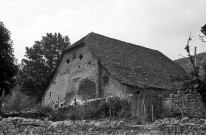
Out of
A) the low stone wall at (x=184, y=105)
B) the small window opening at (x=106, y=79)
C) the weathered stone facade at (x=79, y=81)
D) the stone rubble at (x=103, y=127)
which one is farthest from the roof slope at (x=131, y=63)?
the stone rubble at (x=103, y=127)

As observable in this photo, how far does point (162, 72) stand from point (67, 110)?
14942mm

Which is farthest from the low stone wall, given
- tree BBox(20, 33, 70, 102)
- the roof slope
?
tree BBox(20, 33, 70, 102)

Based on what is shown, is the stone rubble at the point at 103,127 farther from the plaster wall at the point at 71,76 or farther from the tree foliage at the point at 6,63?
the plaster wall at the point at 71,76

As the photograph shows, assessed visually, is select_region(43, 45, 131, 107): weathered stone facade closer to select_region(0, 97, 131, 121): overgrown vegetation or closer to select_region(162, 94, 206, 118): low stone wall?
select_region(0, 97, 131, 121): overgrown vegetation

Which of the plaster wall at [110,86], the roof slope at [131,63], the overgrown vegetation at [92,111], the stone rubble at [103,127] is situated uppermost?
the roof slope at [131,63]

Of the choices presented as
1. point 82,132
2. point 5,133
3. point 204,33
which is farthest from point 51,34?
point 82,132

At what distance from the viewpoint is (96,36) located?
2906 cm

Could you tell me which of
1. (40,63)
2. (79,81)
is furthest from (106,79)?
(40,63)

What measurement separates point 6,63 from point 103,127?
55.3 ft

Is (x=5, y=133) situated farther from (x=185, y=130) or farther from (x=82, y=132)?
(x=185, y=130)

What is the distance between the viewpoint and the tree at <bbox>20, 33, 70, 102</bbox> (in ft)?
123

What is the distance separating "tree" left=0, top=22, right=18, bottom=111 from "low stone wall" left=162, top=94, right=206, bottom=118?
14.4 m

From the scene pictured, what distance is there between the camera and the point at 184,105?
45.6 ft

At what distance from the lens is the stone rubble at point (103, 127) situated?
8180 millimetres
